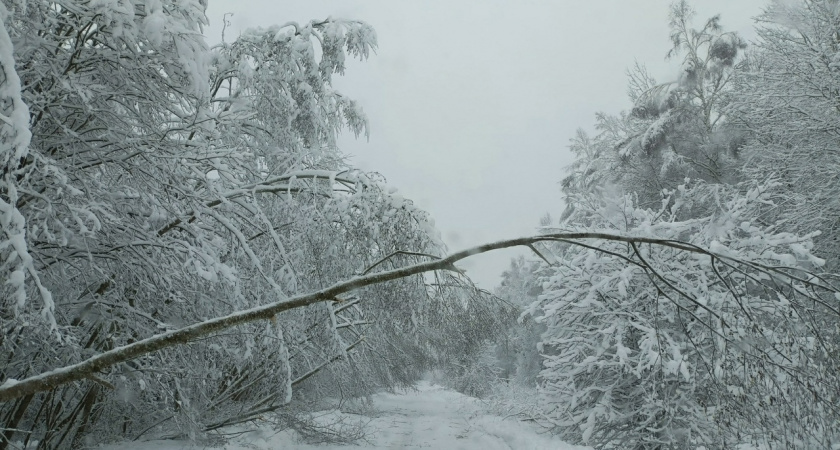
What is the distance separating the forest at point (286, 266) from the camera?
229cm

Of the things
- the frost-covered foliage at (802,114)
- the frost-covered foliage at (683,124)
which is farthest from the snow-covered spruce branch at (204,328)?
the frost-covered foliage at (683,124)

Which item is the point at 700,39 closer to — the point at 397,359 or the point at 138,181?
the point at 397,359

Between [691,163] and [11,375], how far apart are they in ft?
48.8

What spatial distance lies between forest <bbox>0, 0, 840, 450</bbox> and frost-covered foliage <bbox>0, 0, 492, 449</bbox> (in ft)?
0.09

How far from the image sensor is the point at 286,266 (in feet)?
16.9

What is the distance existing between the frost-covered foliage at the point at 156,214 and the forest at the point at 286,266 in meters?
0.03

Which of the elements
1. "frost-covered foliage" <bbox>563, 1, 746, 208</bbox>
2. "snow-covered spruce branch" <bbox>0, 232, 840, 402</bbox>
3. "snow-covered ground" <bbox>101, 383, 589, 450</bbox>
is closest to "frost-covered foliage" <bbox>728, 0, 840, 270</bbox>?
"frost-covered foliage" <bbox>563, 1, 746, 208</bbox>

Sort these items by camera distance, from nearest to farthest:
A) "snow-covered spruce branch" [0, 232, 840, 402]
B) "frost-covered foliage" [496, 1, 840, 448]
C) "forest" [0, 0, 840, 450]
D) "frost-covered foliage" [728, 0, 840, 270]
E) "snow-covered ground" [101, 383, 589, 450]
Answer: "snow-covered spruce branch" [0, 232, 840, 402]
"forest" [0, 0, 840, 450]
"frost-covered foliage" [496, 1, 840, 448]
"snow-covered ground" [101, 383, 589, 450]
"frost-covered foliage" [728, 0, 840, 270]

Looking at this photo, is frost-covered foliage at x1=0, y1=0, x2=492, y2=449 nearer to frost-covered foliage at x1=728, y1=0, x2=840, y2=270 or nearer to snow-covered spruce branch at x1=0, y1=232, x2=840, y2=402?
snow-covered spruce branch at x1=0, y1=232, x2=840, y2=402

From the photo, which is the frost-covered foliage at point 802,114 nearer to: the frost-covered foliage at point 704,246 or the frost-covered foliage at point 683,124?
the frost-covered foliage at point 704,246

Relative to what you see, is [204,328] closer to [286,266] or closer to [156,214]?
[156,214]

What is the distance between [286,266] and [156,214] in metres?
1.28

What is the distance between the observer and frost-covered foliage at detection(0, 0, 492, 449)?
3.49 metres

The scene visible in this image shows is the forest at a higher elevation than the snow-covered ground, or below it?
higher
